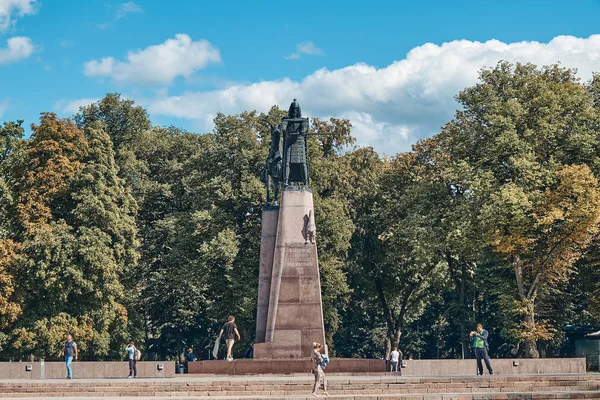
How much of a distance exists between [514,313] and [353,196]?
1427cm

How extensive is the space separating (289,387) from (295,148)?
10.8 meters

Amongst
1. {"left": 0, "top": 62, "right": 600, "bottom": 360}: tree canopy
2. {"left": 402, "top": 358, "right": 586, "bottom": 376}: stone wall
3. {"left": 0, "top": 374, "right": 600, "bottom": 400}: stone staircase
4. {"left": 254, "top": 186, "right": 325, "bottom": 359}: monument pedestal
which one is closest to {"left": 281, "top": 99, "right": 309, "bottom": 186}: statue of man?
{"left": 254, "top": 186, "right": 325, "bottom": 359}: monument pedestal

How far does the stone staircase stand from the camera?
83.4ft

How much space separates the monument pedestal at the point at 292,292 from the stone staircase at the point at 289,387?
4987mm

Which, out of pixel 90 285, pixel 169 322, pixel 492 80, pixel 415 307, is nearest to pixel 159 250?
pixel 169 322

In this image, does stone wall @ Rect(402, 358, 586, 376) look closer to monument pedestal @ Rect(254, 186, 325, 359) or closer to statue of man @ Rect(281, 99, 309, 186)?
monument pedestal @ Rect(254, 186, 325, 359)

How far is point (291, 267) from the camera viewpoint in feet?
108

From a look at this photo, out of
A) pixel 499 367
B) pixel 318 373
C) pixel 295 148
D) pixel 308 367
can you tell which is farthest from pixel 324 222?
pixel 318 373

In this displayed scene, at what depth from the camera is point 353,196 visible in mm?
56688

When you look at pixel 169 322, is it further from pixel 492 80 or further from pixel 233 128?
pixel 492 80

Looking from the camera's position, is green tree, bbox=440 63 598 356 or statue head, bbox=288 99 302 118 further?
green tree, bbox=440 63 598 356

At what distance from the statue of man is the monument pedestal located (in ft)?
2.22

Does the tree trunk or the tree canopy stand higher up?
the tree canopy

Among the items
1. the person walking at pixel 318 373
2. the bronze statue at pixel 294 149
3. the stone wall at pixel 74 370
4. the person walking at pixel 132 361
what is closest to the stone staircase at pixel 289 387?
the person walking at pixel 318 373
